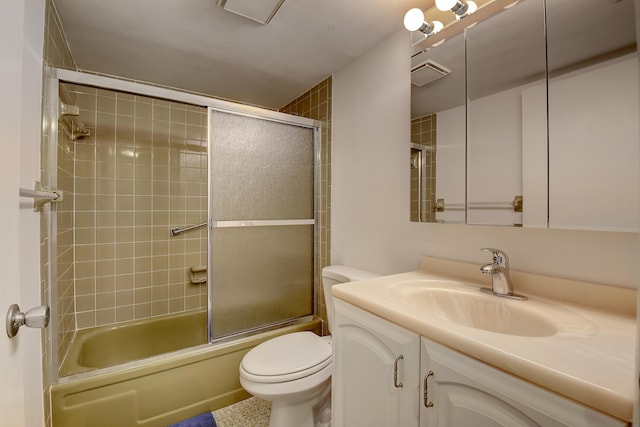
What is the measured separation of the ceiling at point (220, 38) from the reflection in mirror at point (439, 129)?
319 millimetres

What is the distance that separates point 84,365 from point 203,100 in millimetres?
1838

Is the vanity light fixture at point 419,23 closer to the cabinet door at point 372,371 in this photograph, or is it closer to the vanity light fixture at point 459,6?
the vanity light fixture at point 459,6

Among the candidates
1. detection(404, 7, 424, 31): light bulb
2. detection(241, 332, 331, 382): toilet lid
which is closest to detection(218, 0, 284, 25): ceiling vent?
detection(404, 7, 424, 31): light bulb

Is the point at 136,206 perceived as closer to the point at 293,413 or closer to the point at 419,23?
the point at 293,413

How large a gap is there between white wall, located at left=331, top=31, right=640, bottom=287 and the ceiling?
0.19 metres

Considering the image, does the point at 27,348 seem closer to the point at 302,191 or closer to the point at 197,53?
the point at 302,191

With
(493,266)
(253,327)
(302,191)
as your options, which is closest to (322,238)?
(302,191)

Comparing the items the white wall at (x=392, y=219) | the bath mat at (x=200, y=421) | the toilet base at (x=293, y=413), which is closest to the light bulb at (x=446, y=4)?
the white wall at (x=392, y=219)

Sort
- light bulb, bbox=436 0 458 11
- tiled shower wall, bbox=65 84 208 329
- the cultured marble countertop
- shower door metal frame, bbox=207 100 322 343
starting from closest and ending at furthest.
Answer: the cultured marble countertop < light bulb, bbox=436 0 458 11 < shower door metal frame, bbox=207 100 322 343 < tiled shower wall, bbox=65 84 208 329

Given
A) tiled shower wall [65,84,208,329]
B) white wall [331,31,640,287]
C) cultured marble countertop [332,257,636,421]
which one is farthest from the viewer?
tiled shower wall [65,84,208,329]

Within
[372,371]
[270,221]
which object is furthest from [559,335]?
[270,221]

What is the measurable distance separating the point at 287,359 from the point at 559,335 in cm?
113

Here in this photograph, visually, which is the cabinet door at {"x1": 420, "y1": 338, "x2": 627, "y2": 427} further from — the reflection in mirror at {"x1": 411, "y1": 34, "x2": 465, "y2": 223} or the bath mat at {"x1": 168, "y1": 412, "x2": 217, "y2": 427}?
the bath mat at {"x1": 168, "y1": 412, "x2": 217, "y2": 427}

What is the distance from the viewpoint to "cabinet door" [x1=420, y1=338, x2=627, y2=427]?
0.50 m
